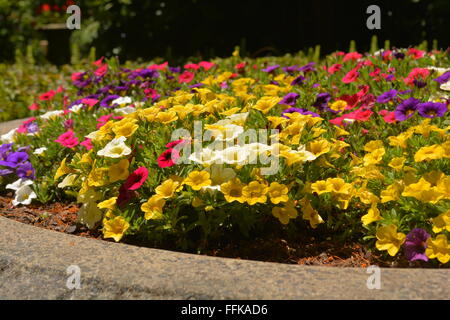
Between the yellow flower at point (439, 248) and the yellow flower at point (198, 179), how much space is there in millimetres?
916

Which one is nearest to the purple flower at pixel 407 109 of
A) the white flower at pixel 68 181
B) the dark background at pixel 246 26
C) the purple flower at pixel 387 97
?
the purple flower at pixel 387 97

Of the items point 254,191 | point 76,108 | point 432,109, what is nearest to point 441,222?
point 254,191

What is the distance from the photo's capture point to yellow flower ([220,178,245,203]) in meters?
2.61

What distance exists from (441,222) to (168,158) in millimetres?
1191

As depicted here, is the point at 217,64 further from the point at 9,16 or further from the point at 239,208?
the point at 9,16

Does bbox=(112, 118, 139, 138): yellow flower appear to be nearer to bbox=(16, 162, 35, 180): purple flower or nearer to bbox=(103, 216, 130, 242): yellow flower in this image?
bbox=(103, 216, 130, 242): yellow flower

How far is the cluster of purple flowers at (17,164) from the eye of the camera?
12.0ft

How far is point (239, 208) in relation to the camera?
2.70m

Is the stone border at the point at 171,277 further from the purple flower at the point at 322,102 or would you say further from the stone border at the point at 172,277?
the purple flower at the point at 322,102

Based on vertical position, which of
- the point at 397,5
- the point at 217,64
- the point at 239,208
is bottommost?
the point at 239,208

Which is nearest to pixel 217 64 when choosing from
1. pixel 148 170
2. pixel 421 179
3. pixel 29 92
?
pixel 29 92

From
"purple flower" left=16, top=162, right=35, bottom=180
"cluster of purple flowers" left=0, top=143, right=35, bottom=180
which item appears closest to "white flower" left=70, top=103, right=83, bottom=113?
"cluster of purple flowers" left=0, top=143, right=35, bottom=180
